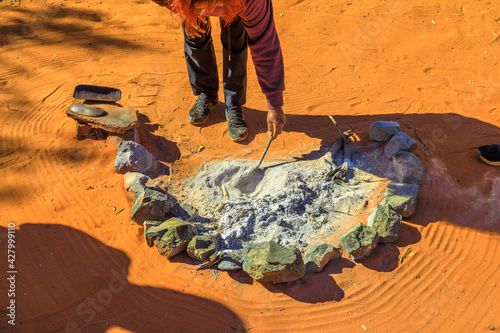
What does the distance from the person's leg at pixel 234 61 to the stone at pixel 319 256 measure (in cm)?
181

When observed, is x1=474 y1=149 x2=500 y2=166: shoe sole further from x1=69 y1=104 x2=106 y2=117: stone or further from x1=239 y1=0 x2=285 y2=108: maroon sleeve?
x1=69 y1=104 x2=106 y2=117: stone

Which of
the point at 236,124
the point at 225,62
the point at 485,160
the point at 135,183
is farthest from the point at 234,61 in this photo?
the point at 485,160

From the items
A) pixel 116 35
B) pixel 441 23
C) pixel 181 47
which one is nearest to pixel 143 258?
pixel 181 47

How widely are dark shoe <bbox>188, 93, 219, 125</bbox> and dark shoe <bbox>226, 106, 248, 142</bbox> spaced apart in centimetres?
26

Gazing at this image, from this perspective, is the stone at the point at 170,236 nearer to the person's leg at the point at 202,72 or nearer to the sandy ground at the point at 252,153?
the sandy ground at the point at 252,153

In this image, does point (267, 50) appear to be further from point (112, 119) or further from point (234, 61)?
point (112, 119)

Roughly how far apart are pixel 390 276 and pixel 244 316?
1099 millimetres

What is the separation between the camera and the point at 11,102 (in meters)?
4.33

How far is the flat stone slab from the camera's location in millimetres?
3643

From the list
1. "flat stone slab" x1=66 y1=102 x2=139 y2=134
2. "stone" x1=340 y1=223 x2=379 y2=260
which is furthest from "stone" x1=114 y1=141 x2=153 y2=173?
"stone" x1=340 y1=223 x2=379 y2=260

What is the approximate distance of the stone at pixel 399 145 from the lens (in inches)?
135

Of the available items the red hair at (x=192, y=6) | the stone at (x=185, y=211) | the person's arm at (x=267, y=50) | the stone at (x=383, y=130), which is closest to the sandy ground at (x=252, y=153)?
the stone at (x=383, y=130)

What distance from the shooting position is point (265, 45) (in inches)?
109

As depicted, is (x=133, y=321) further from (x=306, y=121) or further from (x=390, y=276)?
(x=306, y=121)
